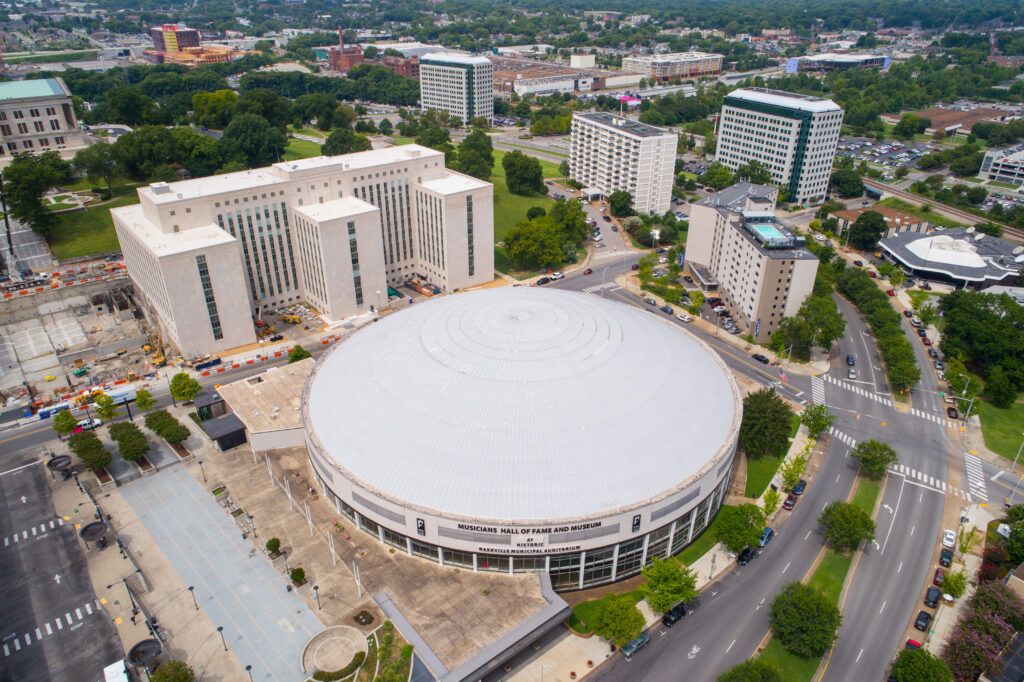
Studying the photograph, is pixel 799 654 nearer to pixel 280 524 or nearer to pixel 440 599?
pixel 440 599

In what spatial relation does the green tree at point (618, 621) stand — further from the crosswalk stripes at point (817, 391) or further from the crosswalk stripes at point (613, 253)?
the crosswalk stripes at point (613, 253)

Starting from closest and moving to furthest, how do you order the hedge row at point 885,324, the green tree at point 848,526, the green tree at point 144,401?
the green tree at point 848,526 < the green tree at point 144,401 < the hedge row at point 885,324

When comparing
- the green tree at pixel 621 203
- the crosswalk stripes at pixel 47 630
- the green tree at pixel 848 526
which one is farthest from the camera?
the green tree at pixel 621 203

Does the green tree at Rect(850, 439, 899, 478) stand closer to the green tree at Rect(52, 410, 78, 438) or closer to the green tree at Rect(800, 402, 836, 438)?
the green tree at Rect(800, 402, 836, 438)

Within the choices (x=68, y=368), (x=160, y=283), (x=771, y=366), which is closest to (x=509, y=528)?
(x=771, y=366)

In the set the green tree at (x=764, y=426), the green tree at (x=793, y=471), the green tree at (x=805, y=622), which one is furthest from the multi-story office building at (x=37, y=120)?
the green tree at (x=805, y=622)

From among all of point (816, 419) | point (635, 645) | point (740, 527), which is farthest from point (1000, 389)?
point (635, 645)

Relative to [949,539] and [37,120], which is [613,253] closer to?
Answer: [949,539]
